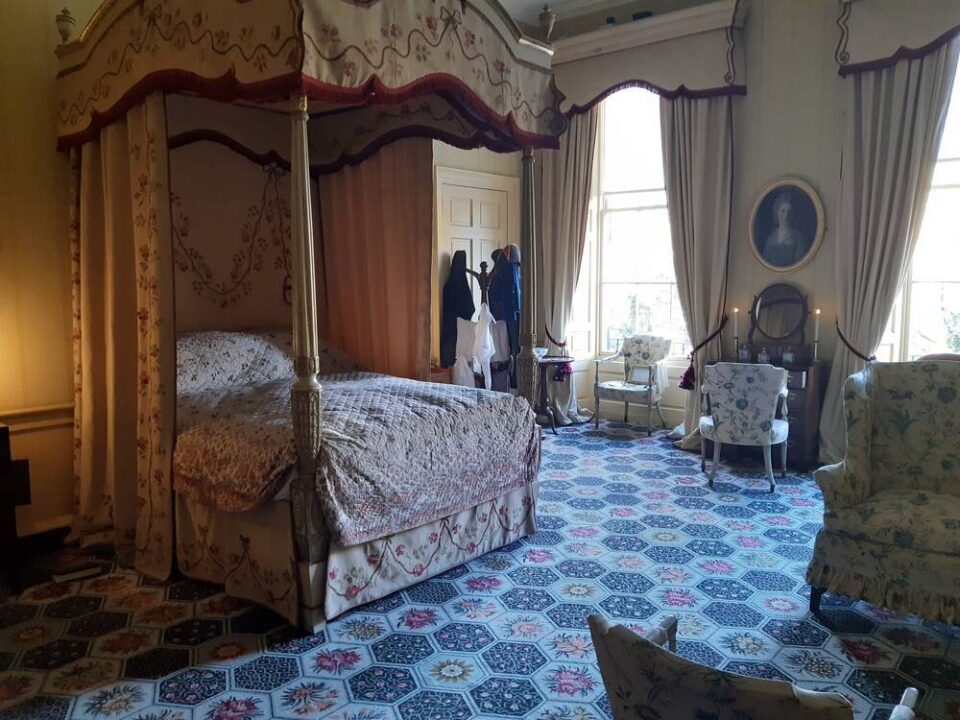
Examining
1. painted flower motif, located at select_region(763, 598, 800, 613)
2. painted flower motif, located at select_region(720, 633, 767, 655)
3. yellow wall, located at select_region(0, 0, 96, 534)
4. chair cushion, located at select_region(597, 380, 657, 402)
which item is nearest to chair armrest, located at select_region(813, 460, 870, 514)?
painted flower motif, located at select_region(763, 598, 800, 613)

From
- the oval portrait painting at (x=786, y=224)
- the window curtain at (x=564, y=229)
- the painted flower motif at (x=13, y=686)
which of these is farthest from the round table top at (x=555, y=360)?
the painted flower motif at (x=13, y=686)

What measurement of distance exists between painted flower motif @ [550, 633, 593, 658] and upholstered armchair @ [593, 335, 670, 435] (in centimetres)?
353

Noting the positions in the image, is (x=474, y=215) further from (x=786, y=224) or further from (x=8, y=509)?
(x=8, y=509)

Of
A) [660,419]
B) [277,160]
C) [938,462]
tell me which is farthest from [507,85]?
[660,419]

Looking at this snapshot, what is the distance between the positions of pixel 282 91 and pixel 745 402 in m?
3.53

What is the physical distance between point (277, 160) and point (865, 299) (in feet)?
14.0

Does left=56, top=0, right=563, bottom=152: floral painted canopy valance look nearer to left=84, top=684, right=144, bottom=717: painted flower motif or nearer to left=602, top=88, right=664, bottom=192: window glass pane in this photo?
left=84, top=684, right=144, bottom=717: painted flower motif

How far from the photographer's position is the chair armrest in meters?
3.08

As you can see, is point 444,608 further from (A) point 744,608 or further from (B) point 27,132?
(B) point 27,132

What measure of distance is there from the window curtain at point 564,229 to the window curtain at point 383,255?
7.98ft

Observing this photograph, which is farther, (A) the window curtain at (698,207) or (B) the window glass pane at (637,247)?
(B) the window glass pane at (637,247)

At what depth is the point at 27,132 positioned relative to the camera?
→ 379cm

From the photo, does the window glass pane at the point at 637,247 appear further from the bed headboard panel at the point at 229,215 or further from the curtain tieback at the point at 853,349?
the bed headboard panel at the point at 229,215

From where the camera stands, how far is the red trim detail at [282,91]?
9.15 feet
